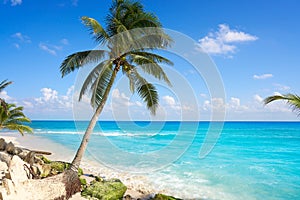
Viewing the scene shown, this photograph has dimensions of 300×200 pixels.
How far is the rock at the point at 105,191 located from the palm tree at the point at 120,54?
3.88 feet

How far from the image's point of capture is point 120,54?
980 centimetres

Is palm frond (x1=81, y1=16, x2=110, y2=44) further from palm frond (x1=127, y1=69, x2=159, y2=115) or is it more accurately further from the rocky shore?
the rocky shore

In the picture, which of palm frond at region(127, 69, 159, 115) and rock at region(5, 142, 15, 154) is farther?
rock at region(5, 142, 15, 154)

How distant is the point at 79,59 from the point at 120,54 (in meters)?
1.80

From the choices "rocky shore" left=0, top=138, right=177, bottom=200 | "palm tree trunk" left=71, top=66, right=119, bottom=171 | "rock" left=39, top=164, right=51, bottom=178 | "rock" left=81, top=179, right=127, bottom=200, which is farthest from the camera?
"palm tree trunk" left=71, top=66, right=119, bottom=171

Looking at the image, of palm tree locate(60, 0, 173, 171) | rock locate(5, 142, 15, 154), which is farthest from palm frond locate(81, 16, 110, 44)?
rock locate(5, 142, 15, 154)

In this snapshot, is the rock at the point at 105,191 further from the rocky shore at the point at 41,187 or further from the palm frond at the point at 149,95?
the palm frond at the point at 149,95

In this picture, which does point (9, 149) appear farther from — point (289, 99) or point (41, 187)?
point (289, 99)

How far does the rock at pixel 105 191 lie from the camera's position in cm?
805

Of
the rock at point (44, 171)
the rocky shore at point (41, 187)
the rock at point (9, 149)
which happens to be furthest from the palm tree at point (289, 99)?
the rock at point (9, 149)

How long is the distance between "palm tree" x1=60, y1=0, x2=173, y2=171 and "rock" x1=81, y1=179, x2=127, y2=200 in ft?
3.88

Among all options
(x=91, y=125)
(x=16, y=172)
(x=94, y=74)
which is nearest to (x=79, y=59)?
(x=94, y=74)

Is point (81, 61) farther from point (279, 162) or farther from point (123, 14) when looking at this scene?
point (279, 162)

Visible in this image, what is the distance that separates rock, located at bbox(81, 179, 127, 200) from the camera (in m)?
8.05
